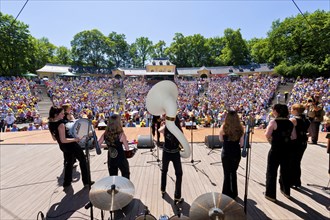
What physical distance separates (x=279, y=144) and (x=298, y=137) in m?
0.70

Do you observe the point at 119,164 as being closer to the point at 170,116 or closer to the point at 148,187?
the point at 148,187

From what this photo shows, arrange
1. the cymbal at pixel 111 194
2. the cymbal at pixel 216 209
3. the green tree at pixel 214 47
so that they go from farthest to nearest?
1. the green tree at pixel 214 47
2. the cymbal at pixel 111 194
3. the cymbal at pixel 216 209

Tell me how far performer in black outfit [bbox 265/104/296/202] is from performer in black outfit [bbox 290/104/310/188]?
0.19m

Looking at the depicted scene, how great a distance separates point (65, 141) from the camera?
13.2 feet

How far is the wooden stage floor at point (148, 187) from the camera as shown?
11.7ft

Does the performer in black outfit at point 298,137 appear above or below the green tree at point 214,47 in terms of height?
below

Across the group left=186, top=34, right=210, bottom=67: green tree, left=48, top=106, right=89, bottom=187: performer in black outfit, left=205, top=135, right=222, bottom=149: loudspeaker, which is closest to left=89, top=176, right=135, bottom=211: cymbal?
left=48, top=106, right=89, bottom=187: performer in black outfit

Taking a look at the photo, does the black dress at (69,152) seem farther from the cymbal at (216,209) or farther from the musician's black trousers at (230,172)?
the cymbal at (216,209)

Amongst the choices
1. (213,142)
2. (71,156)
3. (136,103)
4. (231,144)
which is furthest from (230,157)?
(136,103)

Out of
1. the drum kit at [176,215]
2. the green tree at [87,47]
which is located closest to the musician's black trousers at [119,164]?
the drum kit at [176,215]

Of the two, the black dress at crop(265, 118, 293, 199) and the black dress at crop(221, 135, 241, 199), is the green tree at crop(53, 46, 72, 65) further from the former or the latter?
the black dress at crop(265, 118, 293, 199)

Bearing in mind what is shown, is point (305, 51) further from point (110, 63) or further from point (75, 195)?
point (110, 63)

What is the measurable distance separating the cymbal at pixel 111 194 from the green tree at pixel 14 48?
4420cm

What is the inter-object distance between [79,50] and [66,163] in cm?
7093
